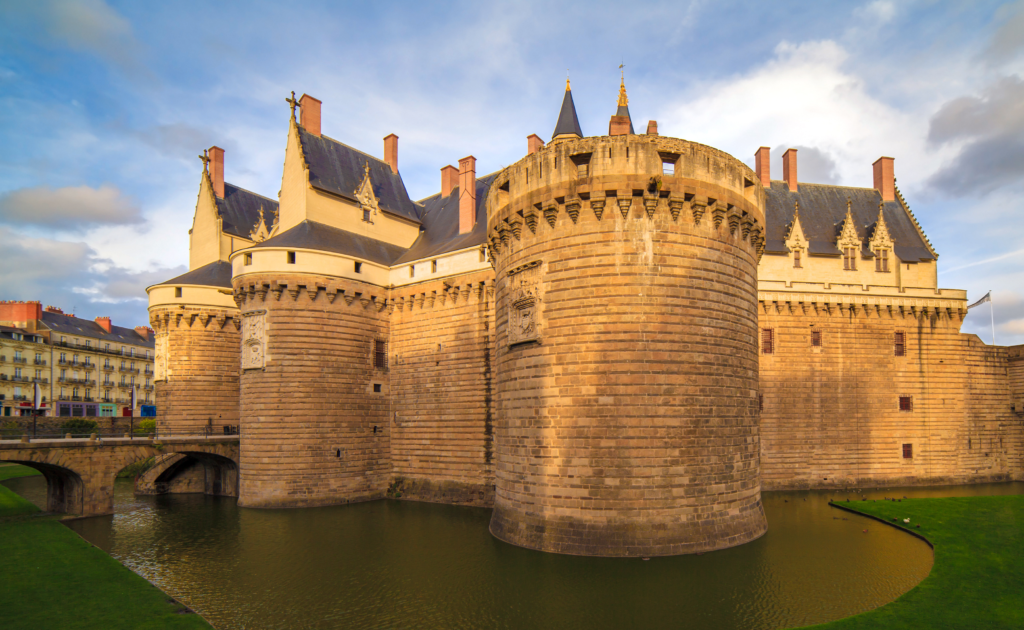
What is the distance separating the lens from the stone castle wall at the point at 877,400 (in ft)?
98.5

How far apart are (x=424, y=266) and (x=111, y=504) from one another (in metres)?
17.4

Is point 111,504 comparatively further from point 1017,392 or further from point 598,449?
point 1017,392

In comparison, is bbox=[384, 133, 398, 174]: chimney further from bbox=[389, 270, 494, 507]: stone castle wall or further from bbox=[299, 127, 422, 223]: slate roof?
bbox=[389, 270, 494, 507]: stone castle wall

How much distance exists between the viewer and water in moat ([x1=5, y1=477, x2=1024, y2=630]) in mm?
12812

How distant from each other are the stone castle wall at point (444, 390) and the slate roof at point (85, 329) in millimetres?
42423

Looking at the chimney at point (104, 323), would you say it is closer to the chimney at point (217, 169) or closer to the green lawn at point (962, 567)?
the chimney at point (217, 169)

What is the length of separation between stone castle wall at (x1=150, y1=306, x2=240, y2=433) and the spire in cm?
2176

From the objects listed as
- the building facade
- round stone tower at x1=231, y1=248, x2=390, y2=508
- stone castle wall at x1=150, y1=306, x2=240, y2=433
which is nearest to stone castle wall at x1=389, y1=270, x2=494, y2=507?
round stone tower at x1=231, y1=248, x2=390, y2=508

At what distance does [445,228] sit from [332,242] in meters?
6.52

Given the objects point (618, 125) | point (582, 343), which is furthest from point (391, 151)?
point (582, 343)

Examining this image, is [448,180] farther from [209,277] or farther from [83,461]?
[83,461]

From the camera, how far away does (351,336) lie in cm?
2912

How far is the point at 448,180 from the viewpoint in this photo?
121 feet

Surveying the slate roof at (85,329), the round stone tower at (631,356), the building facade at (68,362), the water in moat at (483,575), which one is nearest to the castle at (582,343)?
the round stone tower at (631,356)
